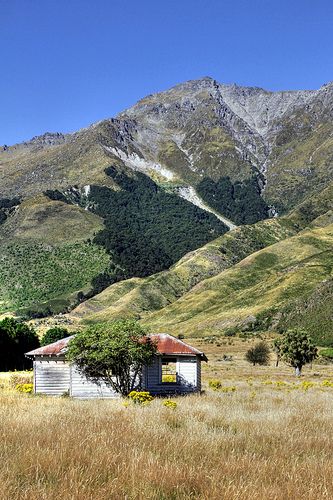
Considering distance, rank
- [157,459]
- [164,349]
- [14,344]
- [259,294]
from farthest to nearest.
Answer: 1. [259,294]
2. [14,344]
3. [164,349]
4. [157,459]

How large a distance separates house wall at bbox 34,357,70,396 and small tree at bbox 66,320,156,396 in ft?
11.6

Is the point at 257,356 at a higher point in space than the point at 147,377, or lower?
lower

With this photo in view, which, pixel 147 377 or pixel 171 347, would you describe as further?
pixel 171 347

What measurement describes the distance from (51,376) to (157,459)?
87.1 feet

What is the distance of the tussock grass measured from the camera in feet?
21.9

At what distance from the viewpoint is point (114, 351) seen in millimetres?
27406

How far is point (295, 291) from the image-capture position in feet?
447

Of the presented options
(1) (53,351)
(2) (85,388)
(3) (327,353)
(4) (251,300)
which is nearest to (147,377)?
(2) (85,388)

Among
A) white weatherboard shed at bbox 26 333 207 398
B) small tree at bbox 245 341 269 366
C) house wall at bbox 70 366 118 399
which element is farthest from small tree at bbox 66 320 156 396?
small tree at bbox 245 341 269 366

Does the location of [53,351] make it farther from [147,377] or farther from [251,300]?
[251,300]

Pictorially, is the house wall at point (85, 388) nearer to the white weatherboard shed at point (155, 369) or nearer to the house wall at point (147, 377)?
the house wall at point (147, 377)

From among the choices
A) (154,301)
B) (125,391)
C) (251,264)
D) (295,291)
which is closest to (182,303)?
(154,301)

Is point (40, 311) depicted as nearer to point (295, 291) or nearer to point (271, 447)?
point (295, 291)

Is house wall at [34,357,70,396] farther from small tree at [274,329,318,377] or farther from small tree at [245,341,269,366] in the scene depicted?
small tree at [245,341,269,366]
